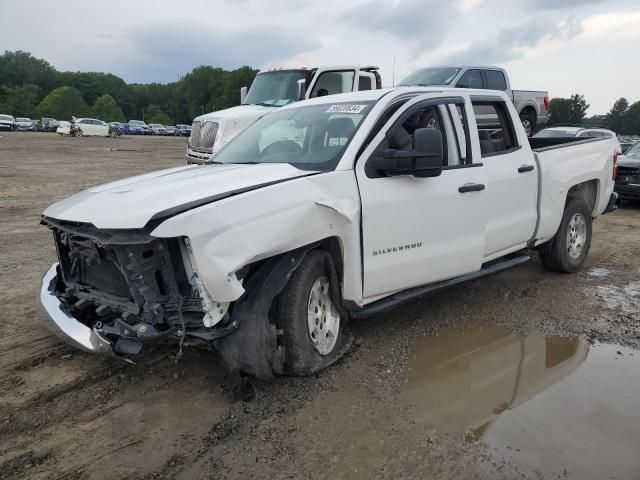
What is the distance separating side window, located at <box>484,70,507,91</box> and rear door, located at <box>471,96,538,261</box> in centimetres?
850

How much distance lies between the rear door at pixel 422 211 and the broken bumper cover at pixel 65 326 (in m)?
1.81

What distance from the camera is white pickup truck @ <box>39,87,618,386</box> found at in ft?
10.7

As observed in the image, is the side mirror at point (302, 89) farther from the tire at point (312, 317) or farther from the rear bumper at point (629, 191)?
the tire at point (312, 317)

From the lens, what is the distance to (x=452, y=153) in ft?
15.9

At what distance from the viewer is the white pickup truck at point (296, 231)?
326cm

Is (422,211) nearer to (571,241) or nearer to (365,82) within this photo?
(571,241)

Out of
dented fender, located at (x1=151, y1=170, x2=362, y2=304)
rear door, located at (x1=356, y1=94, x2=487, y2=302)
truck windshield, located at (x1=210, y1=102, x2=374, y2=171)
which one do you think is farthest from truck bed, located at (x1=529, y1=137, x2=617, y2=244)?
dented fender, located at (x1=151, y1=170, x2=362, y2=304)

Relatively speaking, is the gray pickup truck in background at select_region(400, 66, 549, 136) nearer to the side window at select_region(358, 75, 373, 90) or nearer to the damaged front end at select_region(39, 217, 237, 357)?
the side window at select_region(358, 75, 373, 90)

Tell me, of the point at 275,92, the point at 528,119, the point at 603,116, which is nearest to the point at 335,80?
the point at 275,92

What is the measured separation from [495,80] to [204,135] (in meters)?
7.17

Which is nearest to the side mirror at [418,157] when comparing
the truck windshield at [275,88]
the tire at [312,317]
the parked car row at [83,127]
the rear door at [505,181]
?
the tire at [312,317]

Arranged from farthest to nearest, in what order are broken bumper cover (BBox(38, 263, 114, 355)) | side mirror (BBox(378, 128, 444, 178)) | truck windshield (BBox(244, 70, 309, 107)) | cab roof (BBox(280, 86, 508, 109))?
truck windshield (BBox(244, 70, 309, 107))
cab roof (BBox(280, 86, 508, 109))
side mirror (BBox(378, 128, 444, 178))
broken bumper cover (BBox(38, 263, 114, 355))

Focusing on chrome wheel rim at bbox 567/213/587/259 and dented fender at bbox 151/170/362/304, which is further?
chrome wheel rim at bbox 567/213/587/259

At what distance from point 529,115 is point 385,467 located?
1479 centimetres
